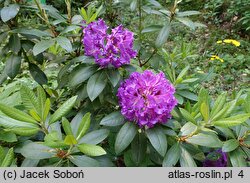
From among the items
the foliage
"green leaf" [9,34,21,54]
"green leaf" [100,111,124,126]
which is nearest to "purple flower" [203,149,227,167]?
the foliage

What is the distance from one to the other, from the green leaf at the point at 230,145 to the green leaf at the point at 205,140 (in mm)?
33

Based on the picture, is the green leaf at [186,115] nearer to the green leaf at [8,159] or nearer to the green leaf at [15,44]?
the green leaf at [8,159]

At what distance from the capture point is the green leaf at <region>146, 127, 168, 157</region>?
1128 millimetres

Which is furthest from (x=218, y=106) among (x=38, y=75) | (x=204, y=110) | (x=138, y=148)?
(x=38, y=75)

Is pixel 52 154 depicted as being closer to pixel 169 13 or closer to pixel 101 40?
pixel 101 40

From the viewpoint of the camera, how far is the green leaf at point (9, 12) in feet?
4.43

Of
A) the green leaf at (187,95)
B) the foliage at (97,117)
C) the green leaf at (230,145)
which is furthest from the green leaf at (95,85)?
the green leaf at (230,145)

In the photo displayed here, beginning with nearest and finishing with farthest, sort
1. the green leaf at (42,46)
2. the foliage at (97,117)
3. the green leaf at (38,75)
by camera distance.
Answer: the foliage at (97,117), the green leaf at (42,46), the green leaf at (38,75)

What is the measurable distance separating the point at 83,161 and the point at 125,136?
167 millimetres

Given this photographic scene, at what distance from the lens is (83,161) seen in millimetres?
1086

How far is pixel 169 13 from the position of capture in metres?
1.68

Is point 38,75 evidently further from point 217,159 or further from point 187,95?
point 217,159
